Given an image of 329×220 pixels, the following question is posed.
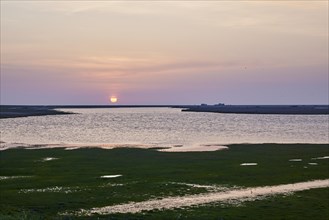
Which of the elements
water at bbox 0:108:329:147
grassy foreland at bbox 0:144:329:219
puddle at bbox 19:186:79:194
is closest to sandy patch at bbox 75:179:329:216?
grassy foreland at bbox 0:144:329:219

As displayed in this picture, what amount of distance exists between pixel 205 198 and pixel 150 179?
8.13 m

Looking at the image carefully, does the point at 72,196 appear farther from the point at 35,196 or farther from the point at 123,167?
the point at 123,167

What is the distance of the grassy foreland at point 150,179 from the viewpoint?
89.4ft

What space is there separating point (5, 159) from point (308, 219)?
36430mm

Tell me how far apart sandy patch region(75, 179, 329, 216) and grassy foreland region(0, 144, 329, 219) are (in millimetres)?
932

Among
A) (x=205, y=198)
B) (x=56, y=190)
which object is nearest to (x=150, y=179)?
(x=56, y=190)

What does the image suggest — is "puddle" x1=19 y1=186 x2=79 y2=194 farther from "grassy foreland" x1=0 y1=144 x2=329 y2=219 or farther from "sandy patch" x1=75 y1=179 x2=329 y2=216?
"sandy patch" x1=75 y1=179 x2=329 y2=216

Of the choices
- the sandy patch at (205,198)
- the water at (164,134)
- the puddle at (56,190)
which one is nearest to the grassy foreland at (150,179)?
the puddle at (56,190)

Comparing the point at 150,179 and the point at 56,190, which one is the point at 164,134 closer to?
the point at 150,179

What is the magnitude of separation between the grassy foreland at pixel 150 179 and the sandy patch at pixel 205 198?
932 millimetres

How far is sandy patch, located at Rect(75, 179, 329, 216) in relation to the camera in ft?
91.6

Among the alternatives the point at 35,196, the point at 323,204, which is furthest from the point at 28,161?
the point at 323,204

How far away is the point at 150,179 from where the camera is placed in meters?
38.5

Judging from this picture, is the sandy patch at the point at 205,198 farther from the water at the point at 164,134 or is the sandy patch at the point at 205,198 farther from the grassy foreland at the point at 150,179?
the water at the point at 164,134
